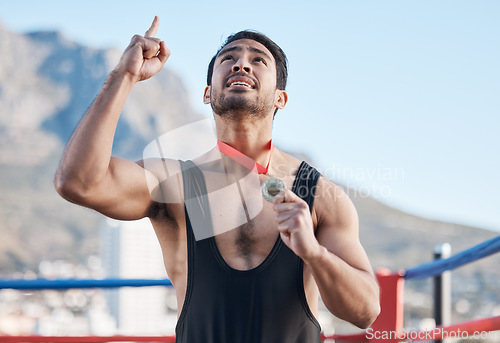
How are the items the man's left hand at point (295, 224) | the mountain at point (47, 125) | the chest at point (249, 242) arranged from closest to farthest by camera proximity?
the man's left hand at point (295, 224) < the chest at point (249, 242) < the mountain at point (47, 125)

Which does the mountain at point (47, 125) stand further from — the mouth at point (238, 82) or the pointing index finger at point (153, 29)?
the pointing index finger at point (153, 29)

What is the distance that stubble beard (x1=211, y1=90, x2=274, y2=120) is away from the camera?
2047 millimetres

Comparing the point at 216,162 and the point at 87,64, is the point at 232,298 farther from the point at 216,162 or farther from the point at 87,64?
the point at 87,64

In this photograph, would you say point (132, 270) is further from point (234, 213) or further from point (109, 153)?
point (109, 153)

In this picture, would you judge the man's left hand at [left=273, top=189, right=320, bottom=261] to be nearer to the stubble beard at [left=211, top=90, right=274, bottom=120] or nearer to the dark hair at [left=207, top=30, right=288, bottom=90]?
the stubble beard at [left=211, top=90, right=274, bottom=120]

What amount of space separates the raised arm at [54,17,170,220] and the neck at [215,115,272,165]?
45 cm

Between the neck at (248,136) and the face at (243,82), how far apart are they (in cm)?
4

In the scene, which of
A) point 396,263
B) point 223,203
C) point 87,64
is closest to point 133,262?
point 396,263

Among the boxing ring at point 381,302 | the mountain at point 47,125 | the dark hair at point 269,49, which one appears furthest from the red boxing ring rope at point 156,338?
the mountain at point 47,125

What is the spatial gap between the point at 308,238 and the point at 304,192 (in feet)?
1.60

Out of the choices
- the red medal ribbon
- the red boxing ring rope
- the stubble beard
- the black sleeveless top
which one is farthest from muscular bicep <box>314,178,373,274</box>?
the red boxing ring rope

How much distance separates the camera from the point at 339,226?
→ 1.96 m

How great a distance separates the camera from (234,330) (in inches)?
70.3

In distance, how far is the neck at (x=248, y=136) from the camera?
2156mm
